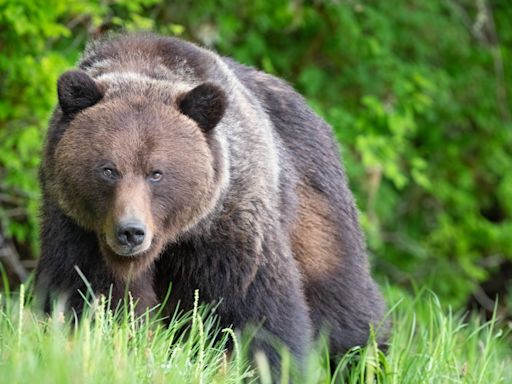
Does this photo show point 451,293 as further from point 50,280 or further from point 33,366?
point 33,366

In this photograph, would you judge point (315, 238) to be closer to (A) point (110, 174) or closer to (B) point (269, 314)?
(B) point (269, 314)

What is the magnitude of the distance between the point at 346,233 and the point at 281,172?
768mm

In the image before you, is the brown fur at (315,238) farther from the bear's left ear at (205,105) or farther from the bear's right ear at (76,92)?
the bear's right ear at (76,92)

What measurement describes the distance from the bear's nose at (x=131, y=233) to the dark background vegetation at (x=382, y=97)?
3459mm

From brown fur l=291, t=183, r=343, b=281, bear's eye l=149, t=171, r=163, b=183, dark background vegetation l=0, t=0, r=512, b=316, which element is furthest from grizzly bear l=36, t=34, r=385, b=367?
dark background vegetation l=0, t=0, r=512, b=316

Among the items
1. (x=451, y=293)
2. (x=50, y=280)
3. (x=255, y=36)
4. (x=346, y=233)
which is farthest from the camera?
(x=451, y=293)

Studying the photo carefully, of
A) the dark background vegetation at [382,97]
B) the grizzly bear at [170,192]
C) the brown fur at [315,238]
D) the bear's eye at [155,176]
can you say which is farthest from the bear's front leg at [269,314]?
the dark background vegetation at [382,97]

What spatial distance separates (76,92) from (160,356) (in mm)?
1564

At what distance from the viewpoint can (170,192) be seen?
219 inches

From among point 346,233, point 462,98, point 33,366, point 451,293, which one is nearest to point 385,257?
point 451,293

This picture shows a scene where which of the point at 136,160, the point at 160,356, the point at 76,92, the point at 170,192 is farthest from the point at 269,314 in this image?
the point at 76,92

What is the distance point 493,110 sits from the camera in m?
13.6

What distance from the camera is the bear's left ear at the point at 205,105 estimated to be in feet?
18.4

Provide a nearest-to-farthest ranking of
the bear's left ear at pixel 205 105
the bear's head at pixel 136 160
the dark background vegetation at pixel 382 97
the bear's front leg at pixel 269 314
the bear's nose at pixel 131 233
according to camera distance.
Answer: the bear's nose at pixel 131 233, the bear's head at pixel 136 160, the bear's left ear at pixel 205 105, the bear's front leg at pixel 269 314, the dark background vegetation at pixel 382 97
